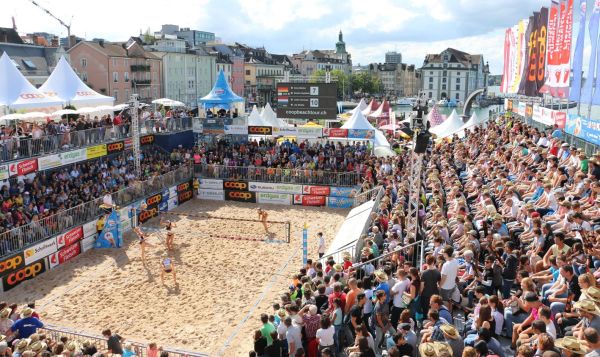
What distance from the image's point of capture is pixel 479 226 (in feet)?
37.6

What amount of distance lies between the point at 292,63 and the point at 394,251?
12044 centimetres

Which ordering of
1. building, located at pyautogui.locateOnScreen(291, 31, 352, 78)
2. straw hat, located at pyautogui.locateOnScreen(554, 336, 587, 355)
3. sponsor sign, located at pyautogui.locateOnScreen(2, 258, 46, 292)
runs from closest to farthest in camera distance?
1. straw hat, located at pyautogui.locateOnScreen(554, 336, 587, 355)
2. sponsor sign, located at pyautogui.locateOnScreen(2, 258, 46, 292)
3. building, located at pyautogui.locateOnScreen(291, 31, 352, 78)

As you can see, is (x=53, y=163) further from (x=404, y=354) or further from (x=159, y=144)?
(x=404, y=354)

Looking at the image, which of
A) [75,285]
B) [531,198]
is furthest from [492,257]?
[75,285]

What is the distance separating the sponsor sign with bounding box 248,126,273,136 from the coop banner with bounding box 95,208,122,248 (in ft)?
37.6

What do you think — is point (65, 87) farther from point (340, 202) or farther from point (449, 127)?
point (449, 127)

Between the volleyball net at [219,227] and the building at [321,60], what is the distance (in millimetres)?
95919

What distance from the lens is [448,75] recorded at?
134 metres

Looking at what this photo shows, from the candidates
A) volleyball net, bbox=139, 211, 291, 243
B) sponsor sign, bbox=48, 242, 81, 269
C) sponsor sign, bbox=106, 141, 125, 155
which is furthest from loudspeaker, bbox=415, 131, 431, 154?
sponsor sign, bbox=106, 141, 125, 155

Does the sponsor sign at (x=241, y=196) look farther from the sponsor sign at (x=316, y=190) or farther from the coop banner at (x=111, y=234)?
the coop banner at (x=111, y=234)

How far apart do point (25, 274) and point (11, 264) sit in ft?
2.75

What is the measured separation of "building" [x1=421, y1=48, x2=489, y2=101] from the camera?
5246 inches

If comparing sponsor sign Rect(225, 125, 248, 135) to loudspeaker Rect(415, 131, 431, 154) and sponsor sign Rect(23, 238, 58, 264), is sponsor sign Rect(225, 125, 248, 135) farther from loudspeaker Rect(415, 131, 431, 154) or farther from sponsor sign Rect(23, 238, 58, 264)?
loudspeaker Rect(415, 131, 431, 154)

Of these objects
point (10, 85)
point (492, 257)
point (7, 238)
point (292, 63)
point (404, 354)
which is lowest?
point (7, 238)
